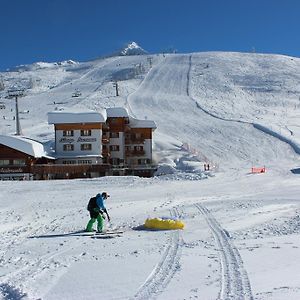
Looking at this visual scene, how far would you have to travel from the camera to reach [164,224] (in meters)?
16.1

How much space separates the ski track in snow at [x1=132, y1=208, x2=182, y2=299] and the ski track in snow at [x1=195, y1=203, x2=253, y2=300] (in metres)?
0.97

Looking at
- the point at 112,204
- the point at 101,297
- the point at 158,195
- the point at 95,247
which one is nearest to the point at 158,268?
the point at 101,297

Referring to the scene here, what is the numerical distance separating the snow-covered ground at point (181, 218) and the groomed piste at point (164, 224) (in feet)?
1.57

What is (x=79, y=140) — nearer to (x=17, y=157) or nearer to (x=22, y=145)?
(x=22, y=145)

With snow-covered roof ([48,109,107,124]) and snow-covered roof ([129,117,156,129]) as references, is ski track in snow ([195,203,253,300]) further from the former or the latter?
snow-covered roof ([129,117,156,129])

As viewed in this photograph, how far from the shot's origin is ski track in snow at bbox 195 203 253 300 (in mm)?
7844

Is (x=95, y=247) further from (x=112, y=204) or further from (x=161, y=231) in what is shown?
(x=112, y=204)

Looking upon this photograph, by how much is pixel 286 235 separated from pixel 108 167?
35.6m

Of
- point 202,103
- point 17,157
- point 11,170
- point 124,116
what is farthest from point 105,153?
point 202,103

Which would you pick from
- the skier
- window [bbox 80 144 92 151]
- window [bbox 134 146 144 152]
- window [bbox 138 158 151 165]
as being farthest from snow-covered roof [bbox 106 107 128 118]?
the skier

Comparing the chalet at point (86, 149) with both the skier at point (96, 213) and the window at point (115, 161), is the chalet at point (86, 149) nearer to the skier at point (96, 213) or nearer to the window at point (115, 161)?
the window at point (115, 161)

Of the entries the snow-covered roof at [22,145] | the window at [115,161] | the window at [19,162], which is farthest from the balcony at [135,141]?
the window at [19,162]

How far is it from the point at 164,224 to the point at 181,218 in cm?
283

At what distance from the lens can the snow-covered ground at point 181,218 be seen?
28.7 feet
